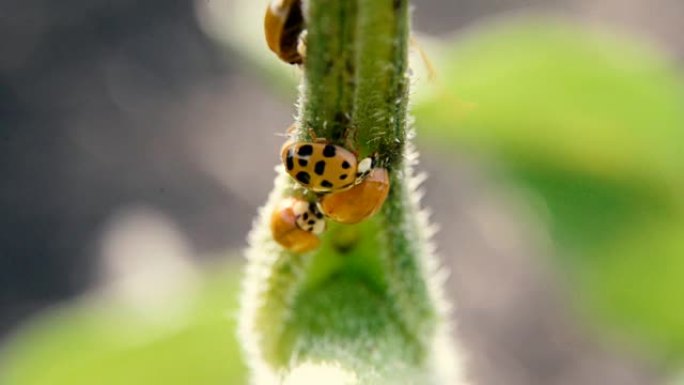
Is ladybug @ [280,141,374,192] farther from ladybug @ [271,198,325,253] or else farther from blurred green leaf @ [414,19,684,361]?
blurred green leaf @ [414,19,684,361]

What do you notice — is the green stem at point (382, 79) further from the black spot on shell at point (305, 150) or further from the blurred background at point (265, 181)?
the blurred background at point (265, 181)

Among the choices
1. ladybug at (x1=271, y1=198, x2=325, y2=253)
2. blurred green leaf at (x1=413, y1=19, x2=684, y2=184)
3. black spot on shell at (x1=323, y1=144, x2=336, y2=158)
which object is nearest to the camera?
black spot on shell at (x1=323, y1=144, x2=336, y2=158)

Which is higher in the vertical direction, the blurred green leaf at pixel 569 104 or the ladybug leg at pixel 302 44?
the blurred green leaf at pixel 569 104

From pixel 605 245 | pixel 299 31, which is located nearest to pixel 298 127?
pixel 299 31

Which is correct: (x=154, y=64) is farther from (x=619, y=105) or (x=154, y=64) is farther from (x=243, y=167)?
(x=619, y=105)

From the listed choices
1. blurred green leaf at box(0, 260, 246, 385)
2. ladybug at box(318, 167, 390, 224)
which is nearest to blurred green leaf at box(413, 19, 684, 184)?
blurred green leaf at box(0, 260, 246, 385)

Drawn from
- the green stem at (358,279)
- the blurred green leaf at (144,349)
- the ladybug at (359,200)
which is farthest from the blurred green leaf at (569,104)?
the ladybug at (359,200)

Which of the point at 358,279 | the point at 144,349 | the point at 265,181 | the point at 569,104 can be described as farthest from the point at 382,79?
the point at 265,181
